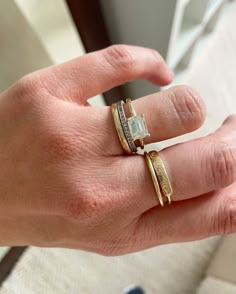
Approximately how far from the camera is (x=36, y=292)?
79 centimetres

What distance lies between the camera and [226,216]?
0.46m

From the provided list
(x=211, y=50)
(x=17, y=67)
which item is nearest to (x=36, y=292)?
(x=17, y=67)

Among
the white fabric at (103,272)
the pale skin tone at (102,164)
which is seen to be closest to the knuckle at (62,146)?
the pale skin tone at (102,164)

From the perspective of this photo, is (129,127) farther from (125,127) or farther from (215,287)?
(215,287)

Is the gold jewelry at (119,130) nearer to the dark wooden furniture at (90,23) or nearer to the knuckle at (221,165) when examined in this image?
the knuckle at (221,165)

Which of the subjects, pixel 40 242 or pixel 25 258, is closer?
pixel 40 242

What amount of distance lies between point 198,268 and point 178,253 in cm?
5

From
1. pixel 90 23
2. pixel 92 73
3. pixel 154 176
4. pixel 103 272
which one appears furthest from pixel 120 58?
pixel 103 272

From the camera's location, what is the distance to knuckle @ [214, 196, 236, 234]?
461 millimetres

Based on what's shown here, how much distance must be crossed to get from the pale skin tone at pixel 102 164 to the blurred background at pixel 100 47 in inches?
8.8

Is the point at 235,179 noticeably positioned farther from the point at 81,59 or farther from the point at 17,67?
the point at 17,67

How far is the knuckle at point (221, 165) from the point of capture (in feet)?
1.40

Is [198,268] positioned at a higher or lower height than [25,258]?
lower

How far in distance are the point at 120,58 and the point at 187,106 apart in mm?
102
